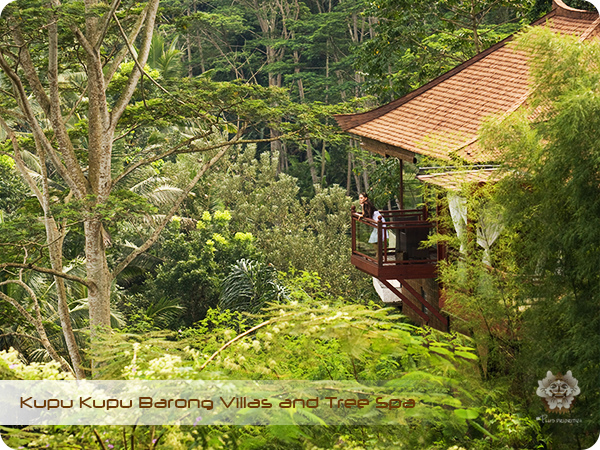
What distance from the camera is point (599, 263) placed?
13.2ft

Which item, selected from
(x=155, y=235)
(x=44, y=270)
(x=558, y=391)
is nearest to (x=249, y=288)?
(x=155, y=235)

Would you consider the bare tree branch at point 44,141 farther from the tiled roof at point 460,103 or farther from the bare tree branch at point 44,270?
the tiled roof at point 460,103

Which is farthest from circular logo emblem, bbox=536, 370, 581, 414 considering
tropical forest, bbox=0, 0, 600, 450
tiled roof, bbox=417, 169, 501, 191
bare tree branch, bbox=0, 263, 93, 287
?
bare tree branch, bbox=0, 263, 93, 287

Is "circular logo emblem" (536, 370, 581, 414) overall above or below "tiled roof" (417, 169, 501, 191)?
below

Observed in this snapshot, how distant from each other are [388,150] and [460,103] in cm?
115

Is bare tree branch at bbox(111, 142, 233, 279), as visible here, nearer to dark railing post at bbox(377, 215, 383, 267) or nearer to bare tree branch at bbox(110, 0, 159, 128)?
bare tree branch at bbox(110, 0, 159, 128)

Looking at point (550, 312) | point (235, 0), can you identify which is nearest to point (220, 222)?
point (550, 312)

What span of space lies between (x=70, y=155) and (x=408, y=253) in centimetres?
491

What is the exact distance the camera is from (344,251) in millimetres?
16844

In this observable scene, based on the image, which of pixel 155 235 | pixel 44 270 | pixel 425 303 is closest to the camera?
pixel 44 270

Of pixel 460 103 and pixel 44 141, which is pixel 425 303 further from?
pixel 44 141

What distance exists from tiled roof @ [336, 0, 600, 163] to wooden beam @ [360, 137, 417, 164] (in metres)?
0.15

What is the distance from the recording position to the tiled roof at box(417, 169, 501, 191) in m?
5.30

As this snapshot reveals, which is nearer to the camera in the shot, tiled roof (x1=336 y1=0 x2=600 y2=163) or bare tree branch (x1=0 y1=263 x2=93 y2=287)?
tiled roof (x1=336 y1=0 x2=600 y2=163)
